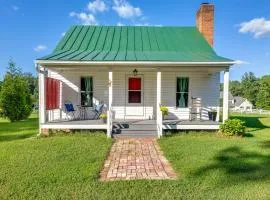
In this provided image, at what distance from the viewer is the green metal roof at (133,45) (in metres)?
11.4

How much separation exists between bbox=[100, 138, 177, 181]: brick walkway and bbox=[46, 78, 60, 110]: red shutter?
3.76m

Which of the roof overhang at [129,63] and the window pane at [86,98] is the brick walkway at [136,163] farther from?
the window pane at [86,98]

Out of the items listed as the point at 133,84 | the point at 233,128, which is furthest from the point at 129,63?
the point at 233,128

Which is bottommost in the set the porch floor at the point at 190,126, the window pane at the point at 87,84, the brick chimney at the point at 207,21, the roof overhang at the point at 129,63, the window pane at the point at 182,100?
the porch floor at the point at 190,126

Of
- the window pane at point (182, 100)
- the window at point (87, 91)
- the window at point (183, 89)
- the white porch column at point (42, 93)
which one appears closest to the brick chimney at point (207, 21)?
the window at point (183, 89)

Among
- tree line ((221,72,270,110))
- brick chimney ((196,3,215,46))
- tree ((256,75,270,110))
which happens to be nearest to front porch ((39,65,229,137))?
brick chimney ((196,3,215,46))

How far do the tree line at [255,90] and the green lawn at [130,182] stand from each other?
5989cm

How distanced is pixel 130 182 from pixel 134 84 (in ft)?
27.3

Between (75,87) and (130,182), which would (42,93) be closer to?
(75,87)

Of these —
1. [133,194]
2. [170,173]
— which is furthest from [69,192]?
[170,173]

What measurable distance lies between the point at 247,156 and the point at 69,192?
4995 millimetres

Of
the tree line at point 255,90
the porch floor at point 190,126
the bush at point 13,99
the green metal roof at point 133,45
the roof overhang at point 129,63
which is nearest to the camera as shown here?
the roof overhang at point 129,63

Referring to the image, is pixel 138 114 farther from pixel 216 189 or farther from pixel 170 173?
pixel 216 189

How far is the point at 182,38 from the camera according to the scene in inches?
576
